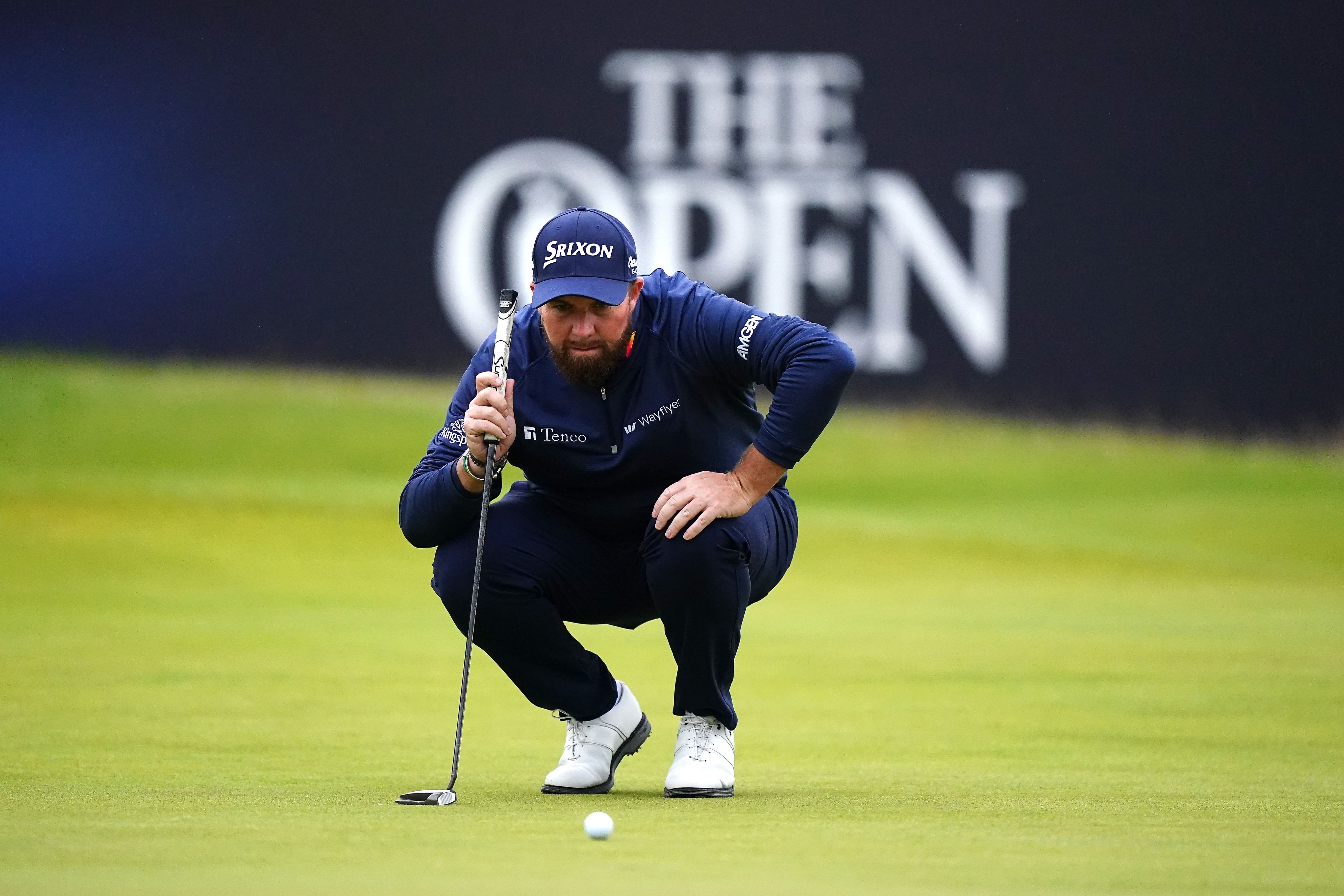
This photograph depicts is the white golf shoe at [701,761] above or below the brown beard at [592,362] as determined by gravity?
below

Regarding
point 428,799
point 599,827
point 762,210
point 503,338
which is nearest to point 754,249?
point 762,210

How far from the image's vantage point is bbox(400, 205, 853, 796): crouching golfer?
3510mm

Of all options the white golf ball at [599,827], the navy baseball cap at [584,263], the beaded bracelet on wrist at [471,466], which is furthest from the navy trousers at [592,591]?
the white golf ball at [599,827]

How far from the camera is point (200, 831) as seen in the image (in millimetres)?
2902

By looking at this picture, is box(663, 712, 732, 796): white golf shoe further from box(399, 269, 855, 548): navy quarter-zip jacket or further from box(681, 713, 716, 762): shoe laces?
box(399, 269, 855, 548): navy quarter-zip jacket

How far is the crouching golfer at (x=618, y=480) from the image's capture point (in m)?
3.51

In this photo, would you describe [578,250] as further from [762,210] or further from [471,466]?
[762,210]

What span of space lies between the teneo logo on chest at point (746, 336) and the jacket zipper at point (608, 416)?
1.02ft

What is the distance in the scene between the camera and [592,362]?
11.8 feet

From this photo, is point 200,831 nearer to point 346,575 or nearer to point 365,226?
point 346,575

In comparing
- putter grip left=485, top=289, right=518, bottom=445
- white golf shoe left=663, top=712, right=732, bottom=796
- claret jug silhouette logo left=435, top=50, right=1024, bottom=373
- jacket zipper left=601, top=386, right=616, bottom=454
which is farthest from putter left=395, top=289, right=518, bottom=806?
claret jug silhouette logo left=435, top=50, right=1024, bottom=373

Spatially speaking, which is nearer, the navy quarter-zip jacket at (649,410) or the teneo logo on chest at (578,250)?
the teneo logo on chest at (578,250)

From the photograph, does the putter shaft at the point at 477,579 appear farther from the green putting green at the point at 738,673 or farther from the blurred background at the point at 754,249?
the blurred background at the point at 754,249

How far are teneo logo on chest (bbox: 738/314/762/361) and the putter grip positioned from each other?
492mm
